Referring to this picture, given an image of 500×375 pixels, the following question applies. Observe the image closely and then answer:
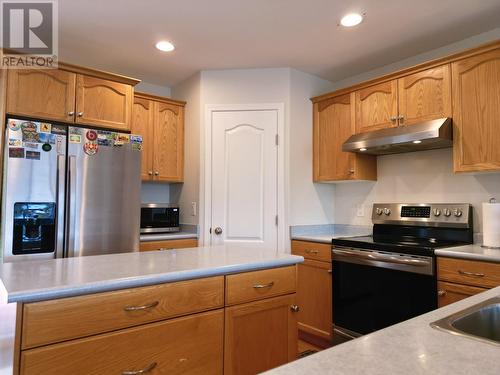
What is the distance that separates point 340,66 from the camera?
3.26 meters

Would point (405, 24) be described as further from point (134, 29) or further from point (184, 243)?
point (184, 243)

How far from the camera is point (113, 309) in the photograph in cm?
124

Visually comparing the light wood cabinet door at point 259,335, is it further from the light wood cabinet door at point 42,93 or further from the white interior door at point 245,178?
the light wood cabinet door at point 42,93

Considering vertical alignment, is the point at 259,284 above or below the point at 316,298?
above

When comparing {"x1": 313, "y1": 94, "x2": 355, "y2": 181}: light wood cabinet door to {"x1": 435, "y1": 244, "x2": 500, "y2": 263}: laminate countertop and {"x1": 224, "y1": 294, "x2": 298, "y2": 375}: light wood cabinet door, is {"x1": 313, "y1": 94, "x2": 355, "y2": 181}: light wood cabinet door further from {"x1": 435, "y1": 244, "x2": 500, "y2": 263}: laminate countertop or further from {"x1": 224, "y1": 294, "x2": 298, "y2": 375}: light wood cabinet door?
{"x1": 224, "y1": 294, "x2": 298, "y2": 375}: light wood cabinet door

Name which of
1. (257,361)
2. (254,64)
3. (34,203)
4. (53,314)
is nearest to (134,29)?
(254,64)

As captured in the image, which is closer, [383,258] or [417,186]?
[383,258]

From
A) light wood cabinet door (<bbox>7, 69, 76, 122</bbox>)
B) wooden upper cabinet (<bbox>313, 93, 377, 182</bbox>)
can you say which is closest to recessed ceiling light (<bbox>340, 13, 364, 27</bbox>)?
wooden upper cabinet (<bbox>313, 93, 377, 182</bbox>)

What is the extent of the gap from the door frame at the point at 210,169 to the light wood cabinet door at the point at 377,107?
0.70 meters

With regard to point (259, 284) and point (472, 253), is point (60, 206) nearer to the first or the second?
point (259, 284)

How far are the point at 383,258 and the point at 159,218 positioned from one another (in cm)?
208

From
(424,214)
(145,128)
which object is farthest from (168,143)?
(424,214)
